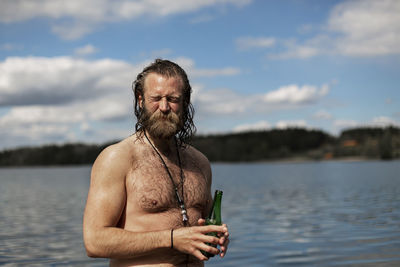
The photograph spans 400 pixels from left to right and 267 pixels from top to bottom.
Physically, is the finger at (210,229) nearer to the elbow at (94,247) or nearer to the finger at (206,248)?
the finger at (206,248)

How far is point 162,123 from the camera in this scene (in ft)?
11.4

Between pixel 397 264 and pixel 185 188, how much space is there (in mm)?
Answer: 7288

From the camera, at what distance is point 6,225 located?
62.3ft

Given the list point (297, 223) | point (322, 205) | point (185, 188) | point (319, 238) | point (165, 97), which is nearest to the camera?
point (165, 97)

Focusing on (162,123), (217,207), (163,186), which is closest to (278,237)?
(217,207)

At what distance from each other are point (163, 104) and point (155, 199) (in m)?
0.71

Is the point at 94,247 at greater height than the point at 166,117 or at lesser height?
lesser

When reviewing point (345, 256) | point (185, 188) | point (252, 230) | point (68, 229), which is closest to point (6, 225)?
point (68, 229)

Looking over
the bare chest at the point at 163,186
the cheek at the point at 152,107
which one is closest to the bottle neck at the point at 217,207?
the bare chest at the point at 163,186

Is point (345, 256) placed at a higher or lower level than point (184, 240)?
lower

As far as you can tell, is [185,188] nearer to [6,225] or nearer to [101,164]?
[101,164]

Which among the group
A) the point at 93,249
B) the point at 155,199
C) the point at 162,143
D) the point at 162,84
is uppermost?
the point at 162,84

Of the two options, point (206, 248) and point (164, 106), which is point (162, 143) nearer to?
point (164, 106)

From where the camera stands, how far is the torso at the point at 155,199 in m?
3.51
